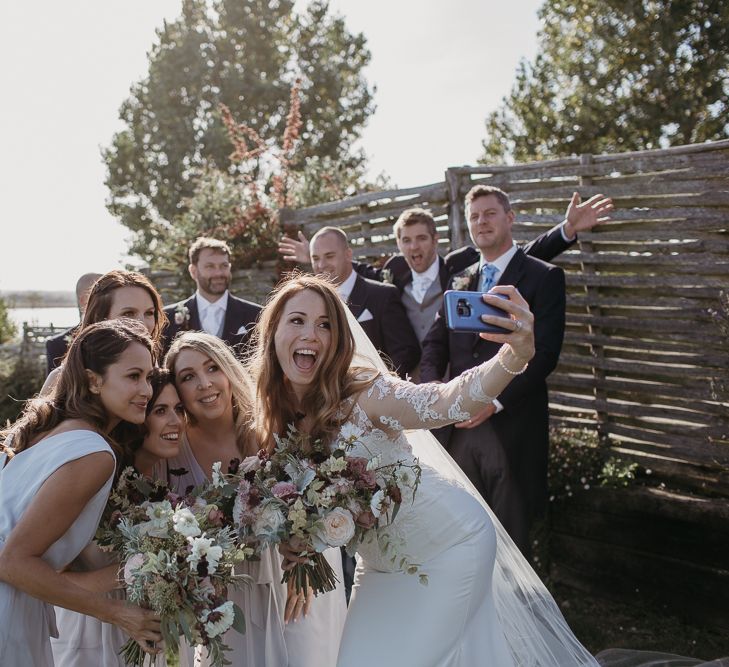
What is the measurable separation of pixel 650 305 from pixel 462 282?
5.07 feet

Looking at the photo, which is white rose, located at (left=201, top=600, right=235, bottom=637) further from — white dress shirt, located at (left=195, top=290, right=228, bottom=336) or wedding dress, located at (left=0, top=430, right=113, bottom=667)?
white dress shirt, located at (left=195, top=290, right=228, bottom=336)

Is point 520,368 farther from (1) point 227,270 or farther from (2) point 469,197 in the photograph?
(1) point 227,270

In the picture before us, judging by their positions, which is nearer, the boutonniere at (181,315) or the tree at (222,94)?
the boutonniere at (181,315)

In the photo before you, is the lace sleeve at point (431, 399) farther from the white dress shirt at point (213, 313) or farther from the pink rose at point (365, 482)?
the white dress shirt at point (213, 313)

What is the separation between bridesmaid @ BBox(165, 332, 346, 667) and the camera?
366 centimetres

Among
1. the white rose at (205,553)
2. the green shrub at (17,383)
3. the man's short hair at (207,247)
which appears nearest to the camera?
the white rose at (205,553)

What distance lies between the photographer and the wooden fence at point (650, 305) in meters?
5.57

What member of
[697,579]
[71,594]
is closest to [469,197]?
[697,579]

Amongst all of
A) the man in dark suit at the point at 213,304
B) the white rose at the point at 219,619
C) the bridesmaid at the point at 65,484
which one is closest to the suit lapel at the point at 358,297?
the man in dark suit at the point at 213,304

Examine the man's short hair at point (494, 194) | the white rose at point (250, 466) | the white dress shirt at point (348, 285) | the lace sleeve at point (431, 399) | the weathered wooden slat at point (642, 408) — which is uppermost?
the man's short hair at point (494, 194)

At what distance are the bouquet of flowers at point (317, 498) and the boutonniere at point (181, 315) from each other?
3.00 m

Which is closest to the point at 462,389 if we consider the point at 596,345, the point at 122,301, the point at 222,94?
the point at 122,301

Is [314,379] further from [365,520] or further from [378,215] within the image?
[378,215]

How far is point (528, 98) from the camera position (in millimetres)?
18047
